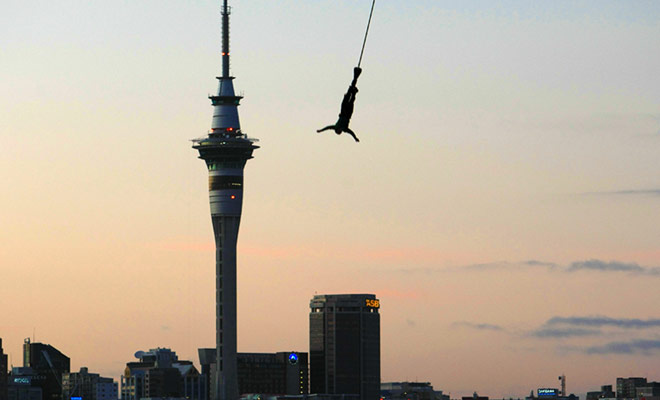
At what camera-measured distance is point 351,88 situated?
90.2 metres

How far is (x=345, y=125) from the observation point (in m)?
93.9

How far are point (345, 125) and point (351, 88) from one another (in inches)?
166
